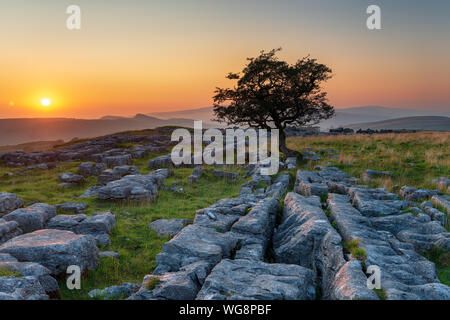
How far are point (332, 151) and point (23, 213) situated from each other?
3075 cm

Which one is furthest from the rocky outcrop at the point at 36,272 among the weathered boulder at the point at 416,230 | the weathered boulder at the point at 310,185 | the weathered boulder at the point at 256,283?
the weathered boulder at the point at 310,185

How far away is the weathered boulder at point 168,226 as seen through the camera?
47.6ft

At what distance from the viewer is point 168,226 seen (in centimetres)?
1510

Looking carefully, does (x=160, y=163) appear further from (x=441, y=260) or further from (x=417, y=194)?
(x=441, y=260)

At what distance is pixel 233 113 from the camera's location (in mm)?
31469

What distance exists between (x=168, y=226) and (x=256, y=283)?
8.54 meters

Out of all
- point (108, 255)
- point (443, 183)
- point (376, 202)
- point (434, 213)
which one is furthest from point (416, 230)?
point (108, 255)

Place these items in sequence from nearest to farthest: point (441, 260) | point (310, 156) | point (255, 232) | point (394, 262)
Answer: point (394, 262), point (441, 260), point (255, 232), point (310, 156)

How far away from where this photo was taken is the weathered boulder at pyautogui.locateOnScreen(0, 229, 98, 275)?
32.5 feet

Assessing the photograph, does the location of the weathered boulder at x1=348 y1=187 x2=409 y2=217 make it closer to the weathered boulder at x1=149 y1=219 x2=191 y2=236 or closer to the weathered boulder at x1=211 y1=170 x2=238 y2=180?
the weathered boulder at x1=149 y1=219 x2=191 y2=236

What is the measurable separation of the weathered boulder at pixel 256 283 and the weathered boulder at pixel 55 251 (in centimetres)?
536

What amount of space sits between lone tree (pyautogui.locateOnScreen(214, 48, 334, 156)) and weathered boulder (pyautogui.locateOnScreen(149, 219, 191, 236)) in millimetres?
17586
